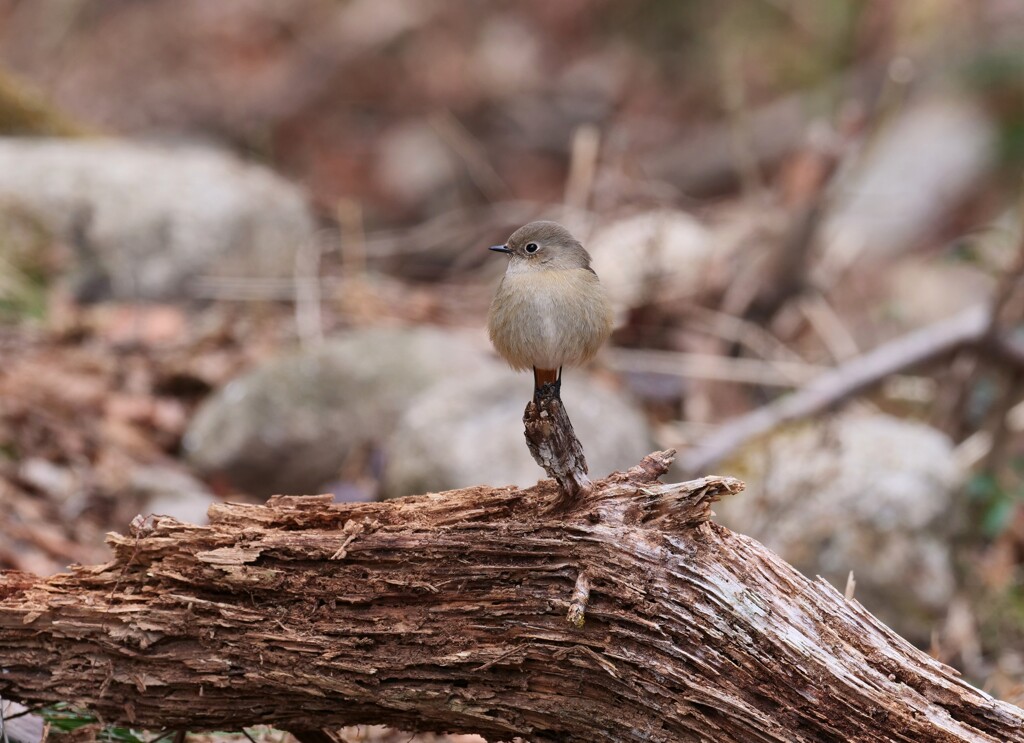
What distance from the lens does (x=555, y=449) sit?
9.67 ft

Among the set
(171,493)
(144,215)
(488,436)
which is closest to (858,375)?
(488,436)

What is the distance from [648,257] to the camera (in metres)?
7.67

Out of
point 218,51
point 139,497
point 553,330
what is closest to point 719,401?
point 139,497

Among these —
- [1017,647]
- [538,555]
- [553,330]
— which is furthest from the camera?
[1017,647]

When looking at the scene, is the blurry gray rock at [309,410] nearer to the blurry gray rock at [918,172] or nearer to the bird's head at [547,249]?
the bird's head at [547,249]

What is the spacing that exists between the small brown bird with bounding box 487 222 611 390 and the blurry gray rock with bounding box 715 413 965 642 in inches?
89.6

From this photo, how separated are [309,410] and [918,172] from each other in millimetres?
9022

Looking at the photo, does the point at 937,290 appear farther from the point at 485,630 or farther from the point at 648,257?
the point at 485,630

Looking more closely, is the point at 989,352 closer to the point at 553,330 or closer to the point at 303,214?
the point at 553,330

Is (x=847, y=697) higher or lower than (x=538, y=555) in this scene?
lower

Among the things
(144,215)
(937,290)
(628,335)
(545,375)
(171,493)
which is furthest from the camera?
(937,290)

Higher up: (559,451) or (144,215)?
(144,215)

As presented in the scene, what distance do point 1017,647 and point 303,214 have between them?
219 inches

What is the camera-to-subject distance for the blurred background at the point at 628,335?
18.8 feet
